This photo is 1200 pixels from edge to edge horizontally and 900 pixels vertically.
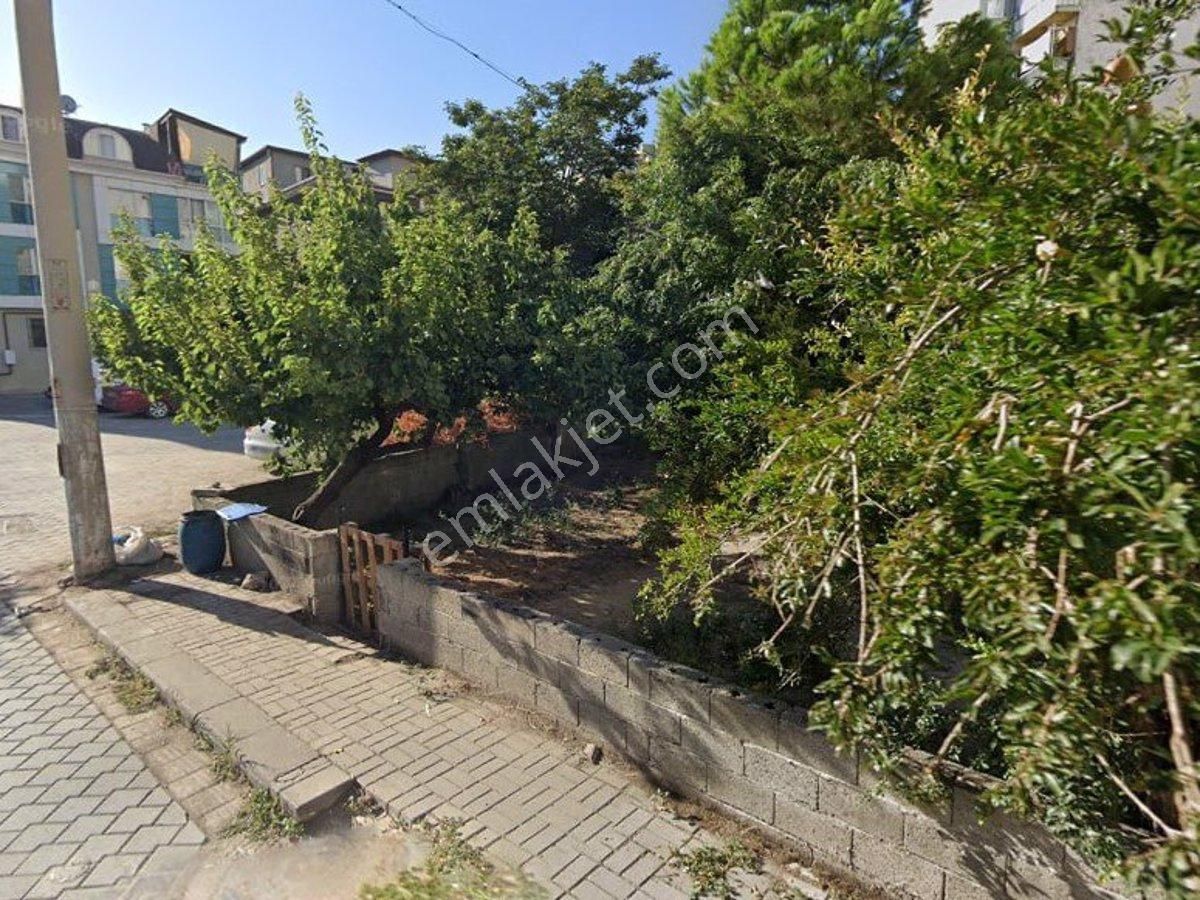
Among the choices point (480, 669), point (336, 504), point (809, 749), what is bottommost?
point (480, 669)

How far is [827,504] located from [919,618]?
1.41 feet

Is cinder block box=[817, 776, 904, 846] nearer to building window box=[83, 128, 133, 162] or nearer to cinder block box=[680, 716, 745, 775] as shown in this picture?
cinder block box=[680, 716, 745, 775]

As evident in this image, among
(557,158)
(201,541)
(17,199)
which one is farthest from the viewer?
(17,199)

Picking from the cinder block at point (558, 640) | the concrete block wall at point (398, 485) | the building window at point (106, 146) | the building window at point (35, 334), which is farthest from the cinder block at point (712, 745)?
the building window at point (35, 334)

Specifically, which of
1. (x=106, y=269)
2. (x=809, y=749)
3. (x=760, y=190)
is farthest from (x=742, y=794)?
(x=106, y=269)

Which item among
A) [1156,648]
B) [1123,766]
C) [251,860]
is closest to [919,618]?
[1156,648]

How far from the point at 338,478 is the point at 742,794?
5.36 metres

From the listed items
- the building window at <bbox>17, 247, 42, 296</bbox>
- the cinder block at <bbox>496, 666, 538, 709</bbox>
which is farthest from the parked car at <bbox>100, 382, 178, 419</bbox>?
the cinder block at <bbox>496, 666, 538, 709</bbox>

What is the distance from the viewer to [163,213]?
97.8ft

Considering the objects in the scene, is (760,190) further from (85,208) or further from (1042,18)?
(85,208)

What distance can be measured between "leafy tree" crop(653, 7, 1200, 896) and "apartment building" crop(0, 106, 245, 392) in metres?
30.5

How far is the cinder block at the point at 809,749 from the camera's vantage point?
3.01 meters

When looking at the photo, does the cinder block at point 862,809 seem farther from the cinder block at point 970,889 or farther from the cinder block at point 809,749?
the cinder block at point 970,889

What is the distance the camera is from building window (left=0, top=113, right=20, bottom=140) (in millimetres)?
27844
